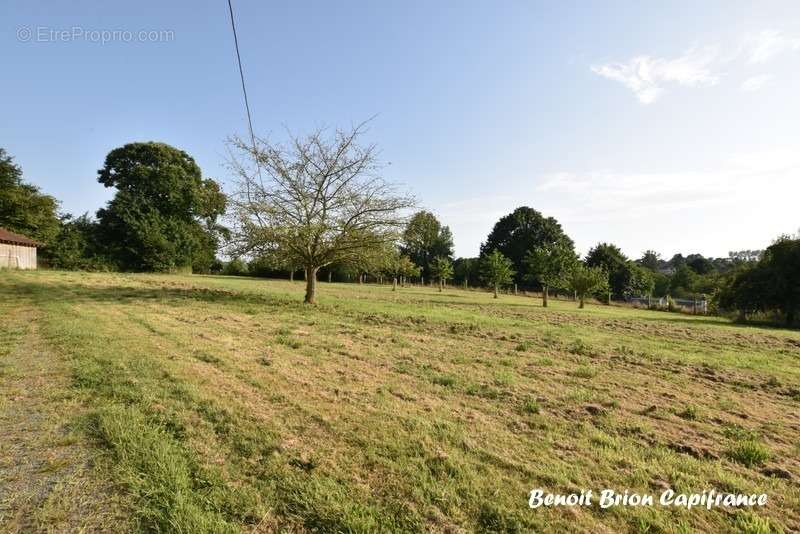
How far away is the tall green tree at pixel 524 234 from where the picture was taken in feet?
196

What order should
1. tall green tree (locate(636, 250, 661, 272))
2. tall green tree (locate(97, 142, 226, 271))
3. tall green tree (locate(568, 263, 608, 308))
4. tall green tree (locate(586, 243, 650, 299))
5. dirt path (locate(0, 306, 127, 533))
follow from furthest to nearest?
tall green tree (locate(636, 250, 661, 272)), tall green tree (locate(586, 243, 650, 299)), tall green tree (locate(97, 142, 226, 271)), tall green tree (locate(568, 263, 608, 308)), dirt path (locate(0, 306, 127, 533))

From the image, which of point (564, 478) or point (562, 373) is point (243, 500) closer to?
point (564, 478)

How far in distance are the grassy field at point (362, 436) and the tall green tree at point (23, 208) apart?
3946cm

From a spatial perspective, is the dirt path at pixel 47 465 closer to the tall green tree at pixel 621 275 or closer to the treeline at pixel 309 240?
the treeline at pixel 309 240

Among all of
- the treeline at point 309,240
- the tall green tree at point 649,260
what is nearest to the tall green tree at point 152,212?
the treeline at point 309,240

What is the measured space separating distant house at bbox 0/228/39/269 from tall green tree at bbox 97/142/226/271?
7516 mm

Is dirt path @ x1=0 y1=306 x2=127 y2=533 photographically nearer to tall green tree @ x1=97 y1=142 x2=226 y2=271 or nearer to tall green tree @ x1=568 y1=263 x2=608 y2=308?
tall green tree @ x1=568 y1=263 x2=608 y2=308

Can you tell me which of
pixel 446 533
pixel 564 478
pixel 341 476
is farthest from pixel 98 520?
pixel 564 478

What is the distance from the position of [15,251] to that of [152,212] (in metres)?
11.9

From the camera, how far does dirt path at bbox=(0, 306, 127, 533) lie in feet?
7.89

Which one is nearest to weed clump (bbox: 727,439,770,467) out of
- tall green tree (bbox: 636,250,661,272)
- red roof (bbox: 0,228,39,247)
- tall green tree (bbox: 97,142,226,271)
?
red roof (bbox: 0,228,39,247)

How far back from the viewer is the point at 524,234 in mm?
60750

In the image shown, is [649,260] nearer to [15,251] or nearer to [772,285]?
[772,285]

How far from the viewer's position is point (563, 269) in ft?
102
